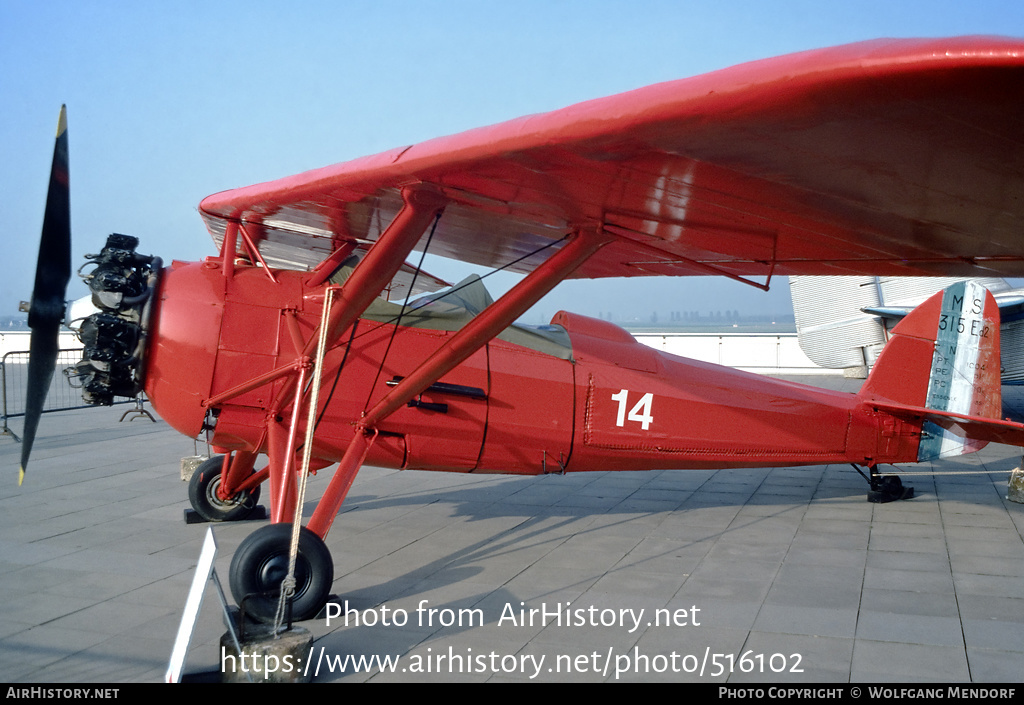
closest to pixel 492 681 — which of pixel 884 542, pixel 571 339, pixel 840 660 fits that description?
pixel 840 660

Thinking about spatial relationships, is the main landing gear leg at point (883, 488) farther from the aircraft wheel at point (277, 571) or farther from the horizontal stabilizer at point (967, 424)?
the aircraft wheel at point (277, 571)

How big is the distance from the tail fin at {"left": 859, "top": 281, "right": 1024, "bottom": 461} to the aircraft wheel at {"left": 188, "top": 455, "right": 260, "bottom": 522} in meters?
5.68

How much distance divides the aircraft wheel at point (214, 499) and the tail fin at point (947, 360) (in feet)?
18.6

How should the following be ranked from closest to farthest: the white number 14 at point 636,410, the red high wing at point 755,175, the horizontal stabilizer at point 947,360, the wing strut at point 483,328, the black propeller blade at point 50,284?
the red high wing at point 755,175
the black propeller blade at point 50,284
the wing strut at point 483,328
the white number 14 at point 636,410
the horizontal stabilizer at point 947,360

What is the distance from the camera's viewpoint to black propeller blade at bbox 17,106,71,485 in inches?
175

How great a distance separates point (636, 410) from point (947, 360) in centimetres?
345

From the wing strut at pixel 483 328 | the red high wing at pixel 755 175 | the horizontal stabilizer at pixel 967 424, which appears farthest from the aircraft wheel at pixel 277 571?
the horizontal stabilizer at pixel 967 424

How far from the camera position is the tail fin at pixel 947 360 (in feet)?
24.4

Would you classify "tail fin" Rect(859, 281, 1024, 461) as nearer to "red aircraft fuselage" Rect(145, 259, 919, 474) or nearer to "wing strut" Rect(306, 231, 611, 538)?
"red aircraft fuselage" Rect(145, 259, 919, 474)

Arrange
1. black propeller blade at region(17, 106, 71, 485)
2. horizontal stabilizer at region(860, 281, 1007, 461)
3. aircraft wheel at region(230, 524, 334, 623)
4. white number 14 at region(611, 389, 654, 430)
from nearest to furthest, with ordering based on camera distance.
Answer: aircraft wheel at region(230, 524, 334, 623), black propeller blade at region(17, 106, 71, 485), white number 14 at region(611, 389, 654, 430), horizontal stabilizer at region(860, 281, 1007, 461)

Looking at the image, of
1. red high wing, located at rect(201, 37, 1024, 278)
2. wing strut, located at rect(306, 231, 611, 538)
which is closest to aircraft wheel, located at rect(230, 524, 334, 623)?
wing strut, located at rect(306, 231, 611, 538)

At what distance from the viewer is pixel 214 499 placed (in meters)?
6.55

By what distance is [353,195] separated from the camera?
15.2 feet

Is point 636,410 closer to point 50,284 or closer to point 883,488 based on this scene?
point 883,488
